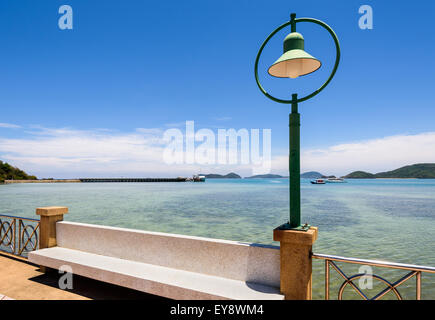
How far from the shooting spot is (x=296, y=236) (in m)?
3.00

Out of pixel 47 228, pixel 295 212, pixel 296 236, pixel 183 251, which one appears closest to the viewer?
pixel 296 236

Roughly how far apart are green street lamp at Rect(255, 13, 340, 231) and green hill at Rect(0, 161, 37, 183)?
137 metres

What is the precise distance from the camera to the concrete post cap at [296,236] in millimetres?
2941

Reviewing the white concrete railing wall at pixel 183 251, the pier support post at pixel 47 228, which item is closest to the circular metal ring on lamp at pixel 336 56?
the white concrete railing wall at pixel 183 251

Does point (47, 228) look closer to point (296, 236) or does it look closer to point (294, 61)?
point (296, 236)

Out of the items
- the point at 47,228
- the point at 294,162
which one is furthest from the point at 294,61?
the point at 47,228

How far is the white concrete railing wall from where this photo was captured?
347 centimetres

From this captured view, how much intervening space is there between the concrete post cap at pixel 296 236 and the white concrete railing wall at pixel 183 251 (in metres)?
0.36

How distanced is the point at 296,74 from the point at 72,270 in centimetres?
518

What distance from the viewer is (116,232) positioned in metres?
4.77

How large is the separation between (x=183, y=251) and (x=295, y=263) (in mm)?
1900

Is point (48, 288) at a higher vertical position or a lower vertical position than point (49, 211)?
lower
